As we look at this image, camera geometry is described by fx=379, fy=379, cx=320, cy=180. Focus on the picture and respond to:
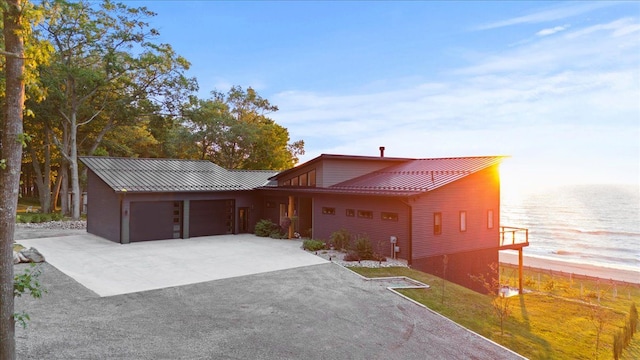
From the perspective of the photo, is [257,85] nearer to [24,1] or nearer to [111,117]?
[111,117]

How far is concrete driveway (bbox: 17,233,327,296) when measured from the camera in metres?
12.4

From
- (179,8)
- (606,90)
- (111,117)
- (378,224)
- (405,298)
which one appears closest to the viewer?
(405,298)

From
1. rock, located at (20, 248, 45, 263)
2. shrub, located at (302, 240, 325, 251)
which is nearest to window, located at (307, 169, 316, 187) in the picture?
shrub, located at (302, 240, 325, 251)

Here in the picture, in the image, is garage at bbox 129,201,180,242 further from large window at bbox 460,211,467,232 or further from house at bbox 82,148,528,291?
large window at bbox 460,211,467,232

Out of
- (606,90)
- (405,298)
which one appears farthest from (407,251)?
(606,90)

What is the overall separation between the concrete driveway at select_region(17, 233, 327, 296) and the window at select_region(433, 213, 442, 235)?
554cm

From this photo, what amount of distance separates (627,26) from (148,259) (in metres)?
24.3

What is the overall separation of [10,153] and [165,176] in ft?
60.5

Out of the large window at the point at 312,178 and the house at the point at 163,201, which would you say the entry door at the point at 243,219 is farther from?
the large window at the point at 312,178

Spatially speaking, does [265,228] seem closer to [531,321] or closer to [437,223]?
[437,223]

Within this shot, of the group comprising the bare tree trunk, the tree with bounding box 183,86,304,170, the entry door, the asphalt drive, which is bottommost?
the asphalt drive

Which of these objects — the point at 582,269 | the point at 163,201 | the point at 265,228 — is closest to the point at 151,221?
the point at 163,201

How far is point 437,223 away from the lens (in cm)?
1712

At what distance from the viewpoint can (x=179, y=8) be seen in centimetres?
2005
